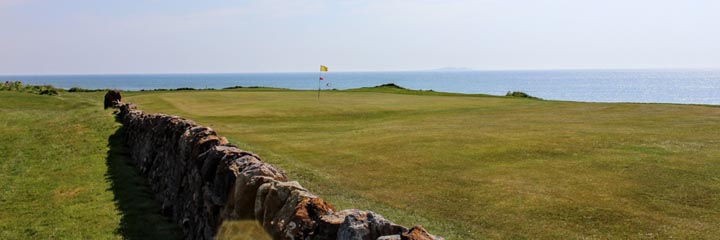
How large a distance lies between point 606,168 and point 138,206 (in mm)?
12207

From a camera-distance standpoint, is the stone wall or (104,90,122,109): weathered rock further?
(104,90,122,109): weathered rock

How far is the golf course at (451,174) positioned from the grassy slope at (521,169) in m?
0.05

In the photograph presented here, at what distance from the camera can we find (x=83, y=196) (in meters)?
14.2

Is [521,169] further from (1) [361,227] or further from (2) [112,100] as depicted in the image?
(2) [112,100]

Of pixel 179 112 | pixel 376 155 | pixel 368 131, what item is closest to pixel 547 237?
pixel 376 155

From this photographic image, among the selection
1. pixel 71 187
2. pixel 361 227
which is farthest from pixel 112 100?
pixel 361 227

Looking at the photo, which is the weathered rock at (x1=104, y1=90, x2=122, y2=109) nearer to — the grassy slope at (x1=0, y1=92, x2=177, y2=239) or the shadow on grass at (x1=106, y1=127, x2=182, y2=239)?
the grassy slope at (x1=0, y1=92, x2=177, y2=239)

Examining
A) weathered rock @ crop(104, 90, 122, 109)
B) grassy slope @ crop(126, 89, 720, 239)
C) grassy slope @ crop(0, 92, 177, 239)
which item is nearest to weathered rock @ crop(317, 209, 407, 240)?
grassy slope @ crop(126, 89, 720, 239)

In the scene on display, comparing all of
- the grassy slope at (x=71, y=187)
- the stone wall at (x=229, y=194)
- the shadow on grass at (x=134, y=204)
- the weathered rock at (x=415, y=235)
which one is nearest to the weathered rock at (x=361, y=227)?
the stone wall at (x=229, y=194)

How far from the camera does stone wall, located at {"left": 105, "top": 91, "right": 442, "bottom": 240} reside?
5.94 meters

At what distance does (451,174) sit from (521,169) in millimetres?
1987

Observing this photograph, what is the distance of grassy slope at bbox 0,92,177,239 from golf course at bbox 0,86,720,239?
0.04 m

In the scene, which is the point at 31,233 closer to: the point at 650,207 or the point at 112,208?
the point at 112,208

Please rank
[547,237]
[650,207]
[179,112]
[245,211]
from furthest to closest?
1. [179,112]
2. [650,207]
3. [547,237]
4. [245,211]
